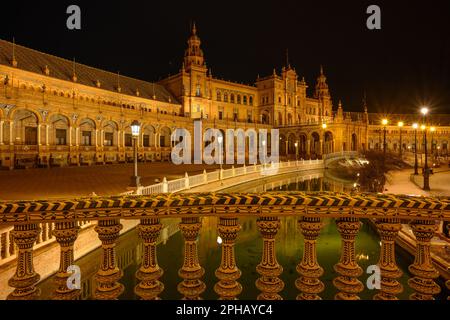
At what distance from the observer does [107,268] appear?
2.50m

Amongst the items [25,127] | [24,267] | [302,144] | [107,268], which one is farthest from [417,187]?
[302,144]

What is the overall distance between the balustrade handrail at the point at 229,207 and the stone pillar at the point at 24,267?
0.36 ft

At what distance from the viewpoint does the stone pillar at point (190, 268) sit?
8.27 ft

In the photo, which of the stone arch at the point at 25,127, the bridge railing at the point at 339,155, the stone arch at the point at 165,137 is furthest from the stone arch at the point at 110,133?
the bridge railing at the point at 339,155

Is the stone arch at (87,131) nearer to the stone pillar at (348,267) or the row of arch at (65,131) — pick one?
the row of arch at (65,131)

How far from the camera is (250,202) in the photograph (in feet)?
8.02

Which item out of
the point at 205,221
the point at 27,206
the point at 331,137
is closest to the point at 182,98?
the point at 331,137

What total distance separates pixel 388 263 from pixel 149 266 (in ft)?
7.50

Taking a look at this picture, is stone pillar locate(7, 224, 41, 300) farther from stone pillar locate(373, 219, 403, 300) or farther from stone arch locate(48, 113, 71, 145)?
stone arch locate(48, 113, 71, 145)

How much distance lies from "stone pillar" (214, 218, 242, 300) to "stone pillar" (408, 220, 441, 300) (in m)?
1.59

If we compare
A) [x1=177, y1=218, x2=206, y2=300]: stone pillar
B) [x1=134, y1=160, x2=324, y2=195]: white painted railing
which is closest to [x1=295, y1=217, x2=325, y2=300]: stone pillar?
[x1=177, y1=218, x2=206, y2=300]: stone pillar

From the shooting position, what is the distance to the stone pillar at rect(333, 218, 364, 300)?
2.46 m

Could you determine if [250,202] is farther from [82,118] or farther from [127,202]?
[82,118]

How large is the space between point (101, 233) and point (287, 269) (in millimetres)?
7800
